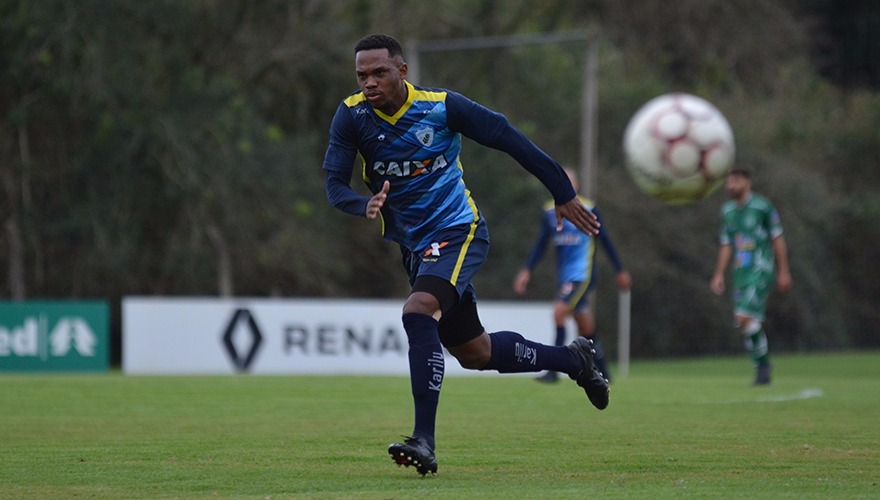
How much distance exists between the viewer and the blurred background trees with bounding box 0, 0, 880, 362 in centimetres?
2403

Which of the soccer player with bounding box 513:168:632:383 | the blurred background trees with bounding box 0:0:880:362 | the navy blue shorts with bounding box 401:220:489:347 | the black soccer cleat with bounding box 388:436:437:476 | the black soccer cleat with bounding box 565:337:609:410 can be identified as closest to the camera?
the black soccer cleat with bounding box 388:436:437:476

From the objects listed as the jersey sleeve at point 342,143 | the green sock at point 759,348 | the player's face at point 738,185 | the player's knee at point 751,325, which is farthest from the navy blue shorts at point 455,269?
the player's knee at point 751,325

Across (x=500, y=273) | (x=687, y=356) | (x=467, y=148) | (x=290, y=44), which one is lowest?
(x=687, y=356)

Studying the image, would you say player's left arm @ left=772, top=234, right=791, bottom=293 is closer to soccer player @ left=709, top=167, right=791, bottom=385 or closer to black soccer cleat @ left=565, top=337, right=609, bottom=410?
soccer player @ left=709, top=167, right=791, bottom=385

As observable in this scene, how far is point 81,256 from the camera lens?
24234mm

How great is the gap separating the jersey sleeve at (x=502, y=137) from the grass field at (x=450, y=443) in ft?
4.51

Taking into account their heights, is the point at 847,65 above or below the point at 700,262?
above

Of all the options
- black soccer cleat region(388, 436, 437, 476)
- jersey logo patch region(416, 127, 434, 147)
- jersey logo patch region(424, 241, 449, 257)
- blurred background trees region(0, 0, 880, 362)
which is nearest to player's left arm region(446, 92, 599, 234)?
jersey logo patch region(416, 127, 434, 147)

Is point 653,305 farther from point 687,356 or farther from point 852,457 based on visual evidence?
point 852,457

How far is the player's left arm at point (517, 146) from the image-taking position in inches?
258

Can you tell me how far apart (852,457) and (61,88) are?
18971 millimetres

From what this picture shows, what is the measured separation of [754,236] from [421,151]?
8729mm

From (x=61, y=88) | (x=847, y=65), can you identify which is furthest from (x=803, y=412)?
(x=847, y=65)

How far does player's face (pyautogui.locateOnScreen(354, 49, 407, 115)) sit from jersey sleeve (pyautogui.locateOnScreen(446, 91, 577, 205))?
11.7 inches
